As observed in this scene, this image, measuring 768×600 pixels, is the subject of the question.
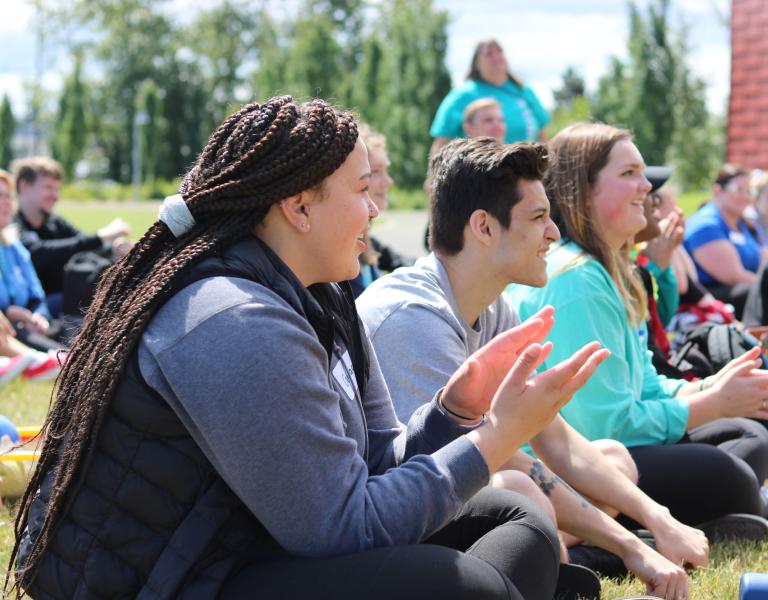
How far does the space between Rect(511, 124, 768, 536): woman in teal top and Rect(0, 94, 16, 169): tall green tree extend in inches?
1946

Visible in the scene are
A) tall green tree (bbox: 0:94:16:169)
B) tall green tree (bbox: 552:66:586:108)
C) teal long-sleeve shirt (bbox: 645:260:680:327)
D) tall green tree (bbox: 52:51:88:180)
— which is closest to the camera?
teal long-sleeve shirt (bbox: 645:260:680:327)

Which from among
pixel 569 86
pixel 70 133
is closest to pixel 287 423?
pixel 70 133

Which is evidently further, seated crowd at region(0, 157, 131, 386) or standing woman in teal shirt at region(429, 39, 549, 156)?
standing woman in teal shirt at region(429, 39, 549, 156)

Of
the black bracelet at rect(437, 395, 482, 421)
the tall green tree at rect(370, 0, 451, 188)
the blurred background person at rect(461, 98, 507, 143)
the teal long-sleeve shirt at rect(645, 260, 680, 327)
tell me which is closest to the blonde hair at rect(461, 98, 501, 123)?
the blurred background person at rect(461, 98, 507, 143)

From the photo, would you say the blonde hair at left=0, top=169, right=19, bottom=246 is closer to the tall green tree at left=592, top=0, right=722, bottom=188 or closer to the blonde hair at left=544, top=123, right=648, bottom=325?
the blonde hair at left=544, top=123, right=648, bottom=325

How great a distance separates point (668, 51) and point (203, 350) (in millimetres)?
31462

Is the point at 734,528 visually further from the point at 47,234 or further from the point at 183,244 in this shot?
the point at 47,234

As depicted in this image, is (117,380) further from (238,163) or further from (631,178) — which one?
(631,178)

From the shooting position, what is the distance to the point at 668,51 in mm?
31297

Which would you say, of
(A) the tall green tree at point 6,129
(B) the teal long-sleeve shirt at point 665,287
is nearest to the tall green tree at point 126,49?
(A) the tall green tree at point 6,129

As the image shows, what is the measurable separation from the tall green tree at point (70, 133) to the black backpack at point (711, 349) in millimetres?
44381

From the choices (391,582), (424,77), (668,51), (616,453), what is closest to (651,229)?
(616,453)

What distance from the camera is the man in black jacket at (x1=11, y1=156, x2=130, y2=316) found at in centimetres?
801

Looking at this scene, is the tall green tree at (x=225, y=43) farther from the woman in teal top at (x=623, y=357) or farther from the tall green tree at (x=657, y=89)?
the woman in teal top at (x=623, y=357)
